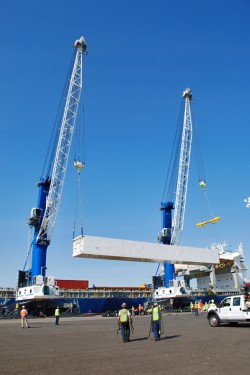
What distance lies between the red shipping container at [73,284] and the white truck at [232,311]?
61975 mm

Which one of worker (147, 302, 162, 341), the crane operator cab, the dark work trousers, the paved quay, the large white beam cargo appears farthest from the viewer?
the crane operator cab

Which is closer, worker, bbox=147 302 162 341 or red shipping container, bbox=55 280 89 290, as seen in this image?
worker, bbox=147 302 162 341

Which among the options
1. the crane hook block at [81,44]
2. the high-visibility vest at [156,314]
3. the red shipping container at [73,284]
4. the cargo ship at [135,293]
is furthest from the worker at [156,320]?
the red shipping container at [73,284]

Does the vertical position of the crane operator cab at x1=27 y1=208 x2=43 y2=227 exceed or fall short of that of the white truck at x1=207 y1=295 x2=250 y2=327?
it exceeds it

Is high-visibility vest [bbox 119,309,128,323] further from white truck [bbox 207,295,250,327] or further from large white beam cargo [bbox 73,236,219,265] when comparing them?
large white beam cargo [bbox 73,236,219,265]

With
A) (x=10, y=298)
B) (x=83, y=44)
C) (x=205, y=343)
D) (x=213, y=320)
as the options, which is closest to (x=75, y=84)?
(x=83, y=44)

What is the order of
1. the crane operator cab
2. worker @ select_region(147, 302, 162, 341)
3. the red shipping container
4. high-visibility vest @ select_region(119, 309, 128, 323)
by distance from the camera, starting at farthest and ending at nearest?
the red shipping container → the crane operator cab → worker @ select_region(147, 302, 162, 341) → high-visibility vest @ select_region(119, 309, 128, 323)

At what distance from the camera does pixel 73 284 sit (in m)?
81.2

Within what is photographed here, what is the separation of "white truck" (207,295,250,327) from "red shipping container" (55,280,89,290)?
61975 mm

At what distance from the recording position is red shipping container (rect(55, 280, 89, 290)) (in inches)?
3137

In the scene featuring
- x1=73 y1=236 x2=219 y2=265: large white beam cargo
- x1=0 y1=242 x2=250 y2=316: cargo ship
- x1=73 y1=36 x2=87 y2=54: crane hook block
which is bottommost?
x1=0 y1=242 x2=250 y2=316: cargo ship

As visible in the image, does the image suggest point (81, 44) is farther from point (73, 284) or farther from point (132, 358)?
point (132, 358)

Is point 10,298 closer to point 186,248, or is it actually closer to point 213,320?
point 186,248

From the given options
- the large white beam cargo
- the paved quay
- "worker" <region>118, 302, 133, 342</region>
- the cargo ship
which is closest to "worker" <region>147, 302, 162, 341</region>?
the paved quay
